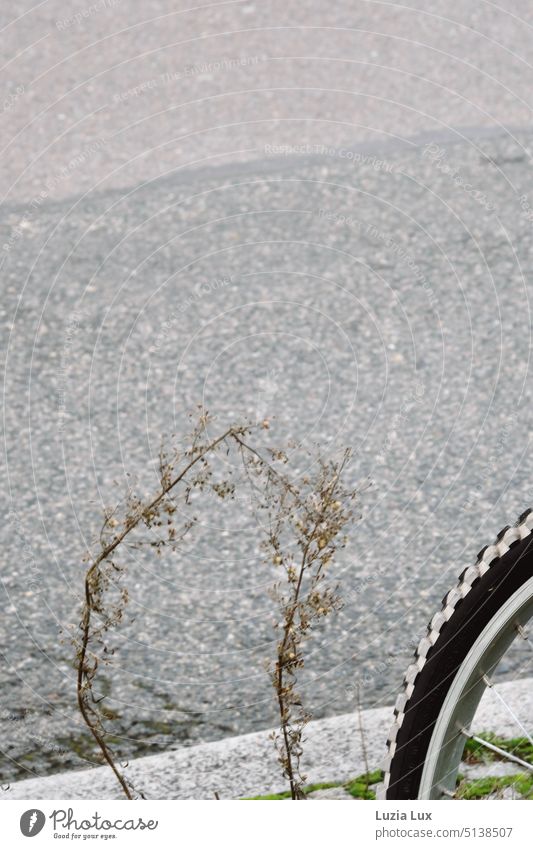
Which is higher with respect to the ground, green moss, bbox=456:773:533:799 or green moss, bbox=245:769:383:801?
green moss, bbox=245:769:383:801

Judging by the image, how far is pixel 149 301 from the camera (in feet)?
15.3

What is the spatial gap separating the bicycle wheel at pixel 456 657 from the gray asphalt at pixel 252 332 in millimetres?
780

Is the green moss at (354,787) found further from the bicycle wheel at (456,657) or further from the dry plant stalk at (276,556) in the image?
the bicycle wheel at (456,657)

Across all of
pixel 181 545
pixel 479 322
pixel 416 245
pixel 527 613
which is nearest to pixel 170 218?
pixel 416 245

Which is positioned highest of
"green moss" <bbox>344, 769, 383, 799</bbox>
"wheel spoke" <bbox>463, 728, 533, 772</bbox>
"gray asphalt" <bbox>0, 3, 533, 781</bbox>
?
"gray asphalt" <bbox>0, 3, 533, 781</bbox>

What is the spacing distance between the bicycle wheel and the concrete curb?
541mm

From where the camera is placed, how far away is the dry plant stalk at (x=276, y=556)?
92.6 inches

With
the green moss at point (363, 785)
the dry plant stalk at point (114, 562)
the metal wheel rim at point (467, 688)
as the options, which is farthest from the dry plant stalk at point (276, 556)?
the metal wheel rim at point (467, 688)

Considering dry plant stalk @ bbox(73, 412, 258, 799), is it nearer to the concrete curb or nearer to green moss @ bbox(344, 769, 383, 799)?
the concrete curb

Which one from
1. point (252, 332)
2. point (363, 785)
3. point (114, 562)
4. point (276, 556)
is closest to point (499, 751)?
point (363, 785)

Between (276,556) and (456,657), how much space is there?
0.37m

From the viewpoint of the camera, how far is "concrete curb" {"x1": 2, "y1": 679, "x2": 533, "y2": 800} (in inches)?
112

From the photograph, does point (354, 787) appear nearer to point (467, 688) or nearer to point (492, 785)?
point (492, 785)

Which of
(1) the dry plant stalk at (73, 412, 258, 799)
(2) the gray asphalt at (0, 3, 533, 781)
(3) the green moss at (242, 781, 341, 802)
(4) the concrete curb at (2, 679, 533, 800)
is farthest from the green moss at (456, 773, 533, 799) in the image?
(1) the dry plant stalk at (73, 412, 258, 799)
